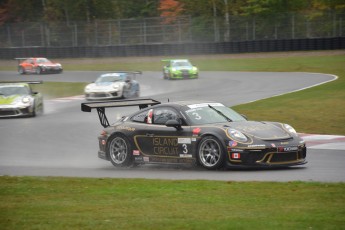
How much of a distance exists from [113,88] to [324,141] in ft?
49.3

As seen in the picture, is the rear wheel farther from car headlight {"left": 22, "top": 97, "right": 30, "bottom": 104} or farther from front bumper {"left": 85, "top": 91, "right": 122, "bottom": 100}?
car headlight {"left": 22, "top": 97, "right": 30, "bottom": 104}

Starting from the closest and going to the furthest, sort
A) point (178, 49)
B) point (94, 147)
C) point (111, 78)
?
point (94, 147) → point (111, 78) → point (178, 49)

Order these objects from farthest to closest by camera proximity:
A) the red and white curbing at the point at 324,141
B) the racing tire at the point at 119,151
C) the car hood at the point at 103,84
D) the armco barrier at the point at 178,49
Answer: the armco barrier at the point at 178,49 → the car hood at the point at 103,84 → the red and white curbing at the point at 324,141 → the racing tire at the point at 119,151

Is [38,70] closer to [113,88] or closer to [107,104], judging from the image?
[113,88]

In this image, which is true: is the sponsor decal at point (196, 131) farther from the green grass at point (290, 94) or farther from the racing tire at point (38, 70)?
the racing tire at point (38, 70)

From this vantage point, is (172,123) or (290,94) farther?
(290,94)

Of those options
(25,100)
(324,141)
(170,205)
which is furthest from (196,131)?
(25,100)

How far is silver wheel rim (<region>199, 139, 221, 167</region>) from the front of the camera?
11617 millimetres

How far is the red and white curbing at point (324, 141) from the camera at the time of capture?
14062 millimetres

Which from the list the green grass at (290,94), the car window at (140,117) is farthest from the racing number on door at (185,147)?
the green grass at (290,94)

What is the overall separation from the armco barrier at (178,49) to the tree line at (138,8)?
24.0ft

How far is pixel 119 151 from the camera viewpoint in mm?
13039

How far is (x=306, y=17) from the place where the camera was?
1969 inches

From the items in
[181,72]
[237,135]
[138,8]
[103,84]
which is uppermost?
[138,8]
